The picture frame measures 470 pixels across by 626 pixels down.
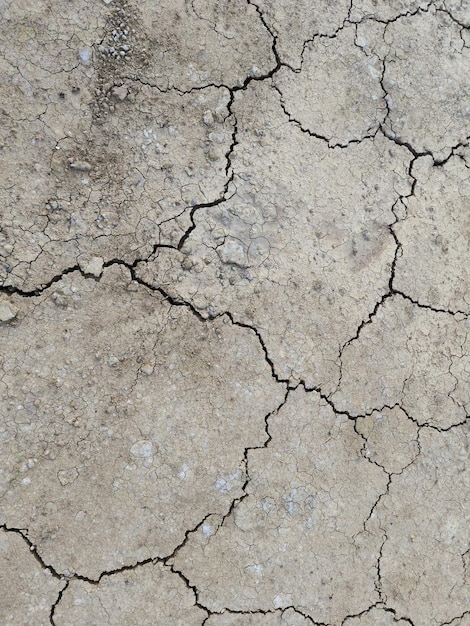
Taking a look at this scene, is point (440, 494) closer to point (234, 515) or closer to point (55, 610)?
point (234, 515)

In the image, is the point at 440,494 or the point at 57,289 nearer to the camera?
the point at 57,289

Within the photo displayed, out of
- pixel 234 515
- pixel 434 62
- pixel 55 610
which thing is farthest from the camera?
pixel 434 62

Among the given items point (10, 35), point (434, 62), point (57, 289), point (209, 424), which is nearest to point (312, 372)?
point (209, 424)

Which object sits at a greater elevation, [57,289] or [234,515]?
[57,289]

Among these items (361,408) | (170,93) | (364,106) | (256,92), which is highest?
(364,106)

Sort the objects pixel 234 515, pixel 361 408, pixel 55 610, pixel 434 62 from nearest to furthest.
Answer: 1. pixel 55 610
2. pixel 234 515
3. pixel 361 408
4. pixel 434 62

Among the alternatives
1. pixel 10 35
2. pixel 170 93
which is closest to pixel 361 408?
pixel 170 93
